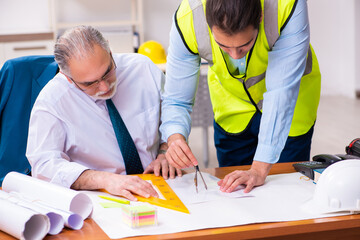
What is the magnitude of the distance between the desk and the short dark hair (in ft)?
1.75

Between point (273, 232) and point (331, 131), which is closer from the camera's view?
point (273, 232)

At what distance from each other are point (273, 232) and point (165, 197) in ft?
1.16

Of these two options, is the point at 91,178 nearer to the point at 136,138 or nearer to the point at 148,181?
the point at 148,181

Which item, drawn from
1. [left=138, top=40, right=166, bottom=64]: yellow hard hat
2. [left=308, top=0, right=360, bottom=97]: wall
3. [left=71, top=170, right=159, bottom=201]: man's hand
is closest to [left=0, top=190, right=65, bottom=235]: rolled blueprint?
[left=71, top=170, right=159, bottom=201]: man's hand

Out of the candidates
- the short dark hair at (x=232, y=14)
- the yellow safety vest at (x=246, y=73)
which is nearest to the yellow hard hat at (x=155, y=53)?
the yellow safety vest at (x=246, y=73)

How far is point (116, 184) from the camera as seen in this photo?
4.98 feet

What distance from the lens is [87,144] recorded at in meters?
1.78

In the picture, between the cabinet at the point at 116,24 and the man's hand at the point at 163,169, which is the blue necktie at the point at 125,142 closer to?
the man's hand at the point at 163,169

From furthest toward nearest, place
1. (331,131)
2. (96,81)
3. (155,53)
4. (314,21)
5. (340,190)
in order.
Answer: (314,21) → (331,131) → (155,53) → (96,81) → (340,190)

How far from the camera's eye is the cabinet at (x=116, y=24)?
4898 millimetres

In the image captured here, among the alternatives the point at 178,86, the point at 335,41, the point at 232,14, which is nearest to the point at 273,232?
the point at 232,14

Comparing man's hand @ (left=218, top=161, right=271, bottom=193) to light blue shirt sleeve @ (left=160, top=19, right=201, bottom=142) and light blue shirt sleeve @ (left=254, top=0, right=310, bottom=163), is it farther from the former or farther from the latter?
light blue shirt sleeve @ (left=160, top=19, right=201, bottom=142)

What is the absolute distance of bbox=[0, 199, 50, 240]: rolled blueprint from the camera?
118cm

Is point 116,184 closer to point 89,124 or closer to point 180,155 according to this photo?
point 180,155
